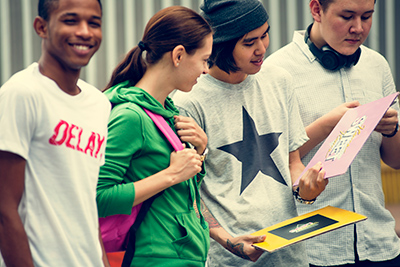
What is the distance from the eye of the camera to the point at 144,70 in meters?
1.77

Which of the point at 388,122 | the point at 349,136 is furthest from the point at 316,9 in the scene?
the point at 349,136

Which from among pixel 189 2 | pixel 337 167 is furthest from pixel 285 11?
pixel 337 167

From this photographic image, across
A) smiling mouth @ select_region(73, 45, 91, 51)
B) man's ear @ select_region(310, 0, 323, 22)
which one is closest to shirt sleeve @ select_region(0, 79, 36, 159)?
smiling mouth @ select_region(73, 45, 91, 51)

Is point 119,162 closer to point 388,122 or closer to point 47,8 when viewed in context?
point 47,8

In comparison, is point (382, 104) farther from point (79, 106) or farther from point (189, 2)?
point (189, 2)

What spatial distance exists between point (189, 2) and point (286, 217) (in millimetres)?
3374

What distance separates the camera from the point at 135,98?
1646mm

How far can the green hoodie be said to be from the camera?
156 centimetres

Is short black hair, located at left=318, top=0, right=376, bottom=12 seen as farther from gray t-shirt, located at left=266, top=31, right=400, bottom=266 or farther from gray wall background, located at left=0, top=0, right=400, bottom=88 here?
gray wall background, located at left=0, top=0, right=400, bottom=88

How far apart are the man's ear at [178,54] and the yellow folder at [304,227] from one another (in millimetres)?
603

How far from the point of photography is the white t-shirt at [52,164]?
3.97ft

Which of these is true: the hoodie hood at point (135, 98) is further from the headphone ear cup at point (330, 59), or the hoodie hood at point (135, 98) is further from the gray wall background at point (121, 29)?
the gray wall background at point (121, 29)

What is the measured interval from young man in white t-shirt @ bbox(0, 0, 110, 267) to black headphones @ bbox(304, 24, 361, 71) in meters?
1.26

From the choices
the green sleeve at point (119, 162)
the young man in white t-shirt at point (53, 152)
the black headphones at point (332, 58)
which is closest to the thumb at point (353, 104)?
the black headphones at point (332, 58)
